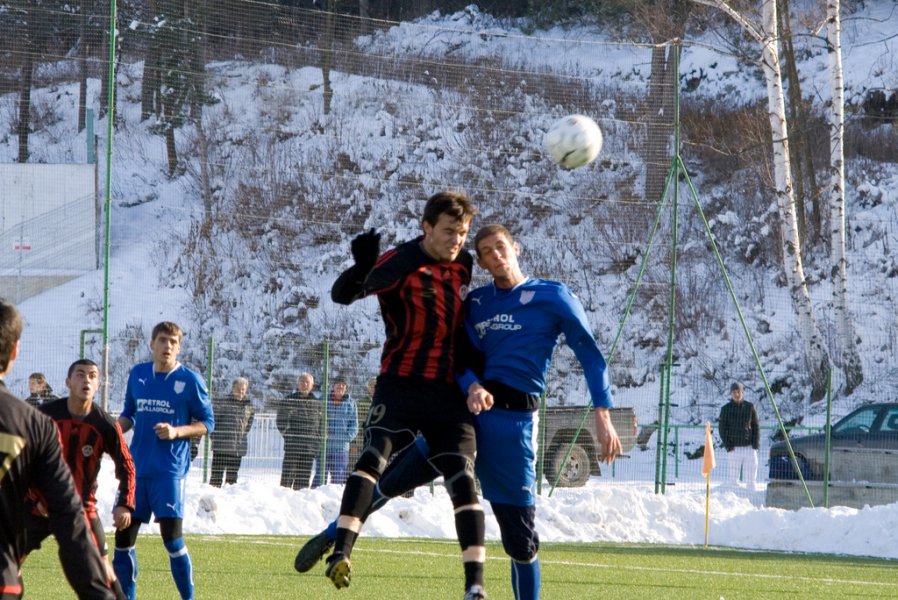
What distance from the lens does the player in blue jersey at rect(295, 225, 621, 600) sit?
6523 mm

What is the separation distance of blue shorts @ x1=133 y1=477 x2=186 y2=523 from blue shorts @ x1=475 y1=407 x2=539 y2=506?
2.53m

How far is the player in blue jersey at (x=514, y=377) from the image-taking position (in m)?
6.52

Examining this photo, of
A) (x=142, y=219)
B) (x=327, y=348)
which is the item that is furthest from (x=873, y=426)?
(x=142, y=219)

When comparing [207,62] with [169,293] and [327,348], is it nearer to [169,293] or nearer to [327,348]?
[327,348]

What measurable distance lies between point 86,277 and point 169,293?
17.7 ft

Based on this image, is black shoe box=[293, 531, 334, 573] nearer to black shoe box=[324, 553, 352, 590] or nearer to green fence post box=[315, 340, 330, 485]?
black shoe box=[324, 553, 352, 590]

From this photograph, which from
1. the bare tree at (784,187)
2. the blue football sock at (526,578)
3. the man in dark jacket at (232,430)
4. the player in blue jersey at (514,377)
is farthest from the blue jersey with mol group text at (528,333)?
the bare tree at (784,187)

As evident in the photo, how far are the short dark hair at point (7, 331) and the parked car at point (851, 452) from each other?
15184 mm

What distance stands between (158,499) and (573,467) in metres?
10.9

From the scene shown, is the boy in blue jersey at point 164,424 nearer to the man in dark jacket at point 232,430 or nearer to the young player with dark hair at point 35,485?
the young player with dark hair at point 35,485

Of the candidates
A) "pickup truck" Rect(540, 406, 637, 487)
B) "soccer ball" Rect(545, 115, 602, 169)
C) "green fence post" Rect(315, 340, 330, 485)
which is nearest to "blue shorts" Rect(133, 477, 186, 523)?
"soccer ball" Rect(545, 115, 602, 169)

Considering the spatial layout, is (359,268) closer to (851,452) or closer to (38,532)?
(38,532)

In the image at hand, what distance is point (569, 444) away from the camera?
18.1 metres

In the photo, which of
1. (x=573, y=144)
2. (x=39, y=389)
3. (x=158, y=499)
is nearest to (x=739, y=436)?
(x=39, y=389)
